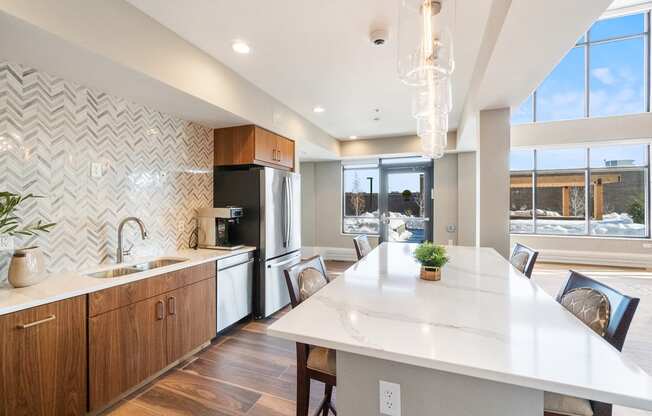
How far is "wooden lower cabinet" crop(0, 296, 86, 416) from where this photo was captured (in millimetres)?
1438

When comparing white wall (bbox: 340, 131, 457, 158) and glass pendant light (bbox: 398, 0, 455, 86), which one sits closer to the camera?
glass pendant light (bbox: 398, 0, 455, 86)

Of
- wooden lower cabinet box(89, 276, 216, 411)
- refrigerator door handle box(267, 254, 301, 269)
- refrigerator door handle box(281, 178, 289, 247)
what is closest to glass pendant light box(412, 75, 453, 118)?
refrigerator door handle box(281, 178, 289, 247)

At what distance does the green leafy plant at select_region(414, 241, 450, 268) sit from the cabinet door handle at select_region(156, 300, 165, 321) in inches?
76.7

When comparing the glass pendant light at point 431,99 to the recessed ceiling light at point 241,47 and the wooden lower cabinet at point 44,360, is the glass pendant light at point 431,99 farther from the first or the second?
the wooden lower cabinet at point 44,360

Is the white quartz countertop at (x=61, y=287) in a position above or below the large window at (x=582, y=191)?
below

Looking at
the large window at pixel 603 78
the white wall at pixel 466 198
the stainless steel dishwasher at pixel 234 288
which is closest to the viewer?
the stainless steel dishwasher at pixel 234 288

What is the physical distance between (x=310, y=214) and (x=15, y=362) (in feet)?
18.9

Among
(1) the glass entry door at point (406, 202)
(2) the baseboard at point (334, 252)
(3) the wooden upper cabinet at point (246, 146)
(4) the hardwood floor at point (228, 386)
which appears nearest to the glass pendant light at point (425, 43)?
(3) the wooden upper cabinet at point (246, 146)

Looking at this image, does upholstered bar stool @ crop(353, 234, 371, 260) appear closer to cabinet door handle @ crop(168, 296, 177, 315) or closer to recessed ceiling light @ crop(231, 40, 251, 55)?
cabinet door handle @ crop(168, 296, 177, 315)

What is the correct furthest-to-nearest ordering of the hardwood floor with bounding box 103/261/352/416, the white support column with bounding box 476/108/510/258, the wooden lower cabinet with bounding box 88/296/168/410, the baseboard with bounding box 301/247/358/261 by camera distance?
the baseboard with bounding box 301/247/358/261
the white support column with bounding box 476/108/510/258
the hardwood floor with bounding box 103/261/352/416
the wooden lower cabinet with bounding box 88/296/168/410

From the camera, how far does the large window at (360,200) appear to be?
6578 mm

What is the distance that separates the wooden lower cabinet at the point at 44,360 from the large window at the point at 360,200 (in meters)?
5.45

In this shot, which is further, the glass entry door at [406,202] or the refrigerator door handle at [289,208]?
the glass entry door at [406,202]

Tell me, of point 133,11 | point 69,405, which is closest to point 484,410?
point 69,405
